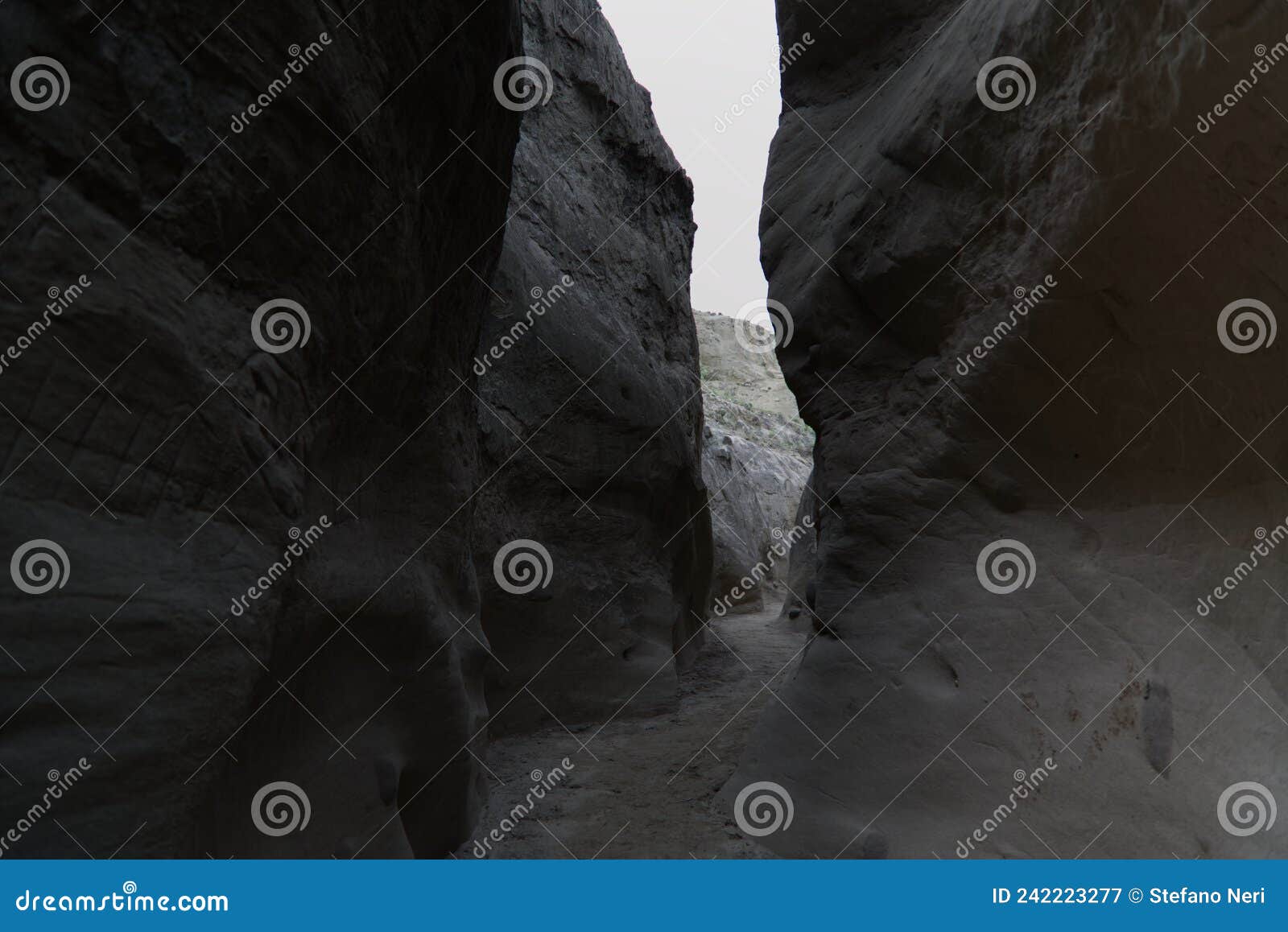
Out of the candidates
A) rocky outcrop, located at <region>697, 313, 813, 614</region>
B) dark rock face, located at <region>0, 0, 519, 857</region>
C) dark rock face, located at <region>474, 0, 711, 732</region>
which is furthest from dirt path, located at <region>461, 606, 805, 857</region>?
rocky outcrop, located at <region>697, 313, 813, 614</region>

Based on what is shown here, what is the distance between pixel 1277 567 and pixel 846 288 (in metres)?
3.23

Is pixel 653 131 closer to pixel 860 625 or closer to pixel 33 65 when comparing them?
pixel 860 625

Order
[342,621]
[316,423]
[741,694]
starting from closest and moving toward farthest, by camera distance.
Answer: [316,423] < [342,621] < [741,694]

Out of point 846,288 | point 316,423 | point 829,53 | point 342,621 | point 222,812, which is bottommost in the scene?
point 222,812

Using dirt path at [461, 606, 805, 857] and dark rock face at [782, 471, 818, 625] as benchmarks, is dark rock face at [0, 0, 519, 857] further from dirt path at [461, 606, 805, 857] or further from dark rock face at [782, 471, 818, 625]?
dark rock face at [782, 471, 818, 625]

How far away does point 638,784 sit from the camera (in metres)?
6.18

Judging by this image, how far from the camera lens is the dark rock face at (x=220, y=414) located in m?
2.68

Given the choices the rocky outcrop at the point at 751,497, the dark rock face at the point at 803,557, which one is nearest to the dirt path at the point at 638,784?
the rocky outcrop at the point at 751,497

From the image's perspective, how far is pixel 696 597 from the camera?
39.0 ft

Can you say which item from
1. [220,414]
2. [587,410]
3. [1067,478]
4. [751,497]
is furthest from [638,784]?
[751,497]

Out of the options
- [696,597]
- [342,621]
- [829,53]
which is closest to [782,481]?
[696,597]

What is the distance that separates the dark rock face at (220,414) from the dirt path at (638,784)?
3.80 ft

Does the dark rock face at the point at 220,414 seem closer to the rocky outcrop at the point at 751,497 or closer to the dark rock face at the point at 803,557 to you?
the rocky outcrop at the point at 751,497

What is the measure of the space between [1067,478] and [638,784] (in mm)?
3454
